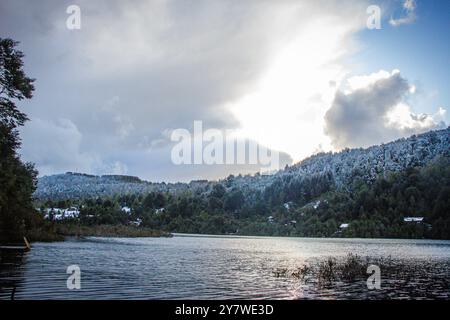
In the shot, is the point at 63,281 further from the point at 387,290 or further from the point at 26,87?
the point at 387,290

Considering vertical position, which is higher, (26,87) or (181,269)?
(26,87)

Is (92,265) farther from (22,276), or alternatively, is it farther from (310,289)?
(310,289)

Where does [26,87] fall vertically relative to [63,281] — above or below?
above

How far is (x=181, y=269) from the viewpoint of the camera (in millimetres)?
51844

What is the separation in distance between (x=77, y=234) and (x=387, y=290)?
114890 millimetres

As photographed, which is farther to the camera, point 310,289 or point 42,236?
point 42,236

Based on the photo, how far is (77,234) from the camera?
13612 centimetres

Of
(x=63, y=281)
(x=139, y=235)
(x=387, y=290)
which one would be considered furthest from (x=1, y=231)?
(x=139, y=235)
